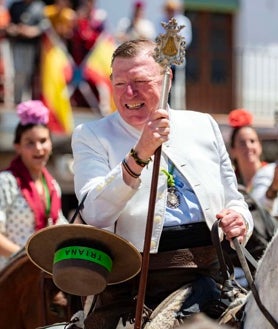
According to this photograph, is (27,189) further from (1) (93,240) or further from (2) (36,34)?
(2) (36,34)

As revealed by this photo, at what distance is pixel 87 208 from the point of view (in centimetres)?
404

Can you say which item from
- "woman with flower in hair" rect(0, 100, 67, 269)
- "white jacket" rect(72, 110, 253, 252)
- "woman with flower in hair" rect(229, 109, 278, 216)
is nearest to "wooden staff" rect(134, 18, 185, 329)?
"white jacket" rect(72, 110, 253, 252)

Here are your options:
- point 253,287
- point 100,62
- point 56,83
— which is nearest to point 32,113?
point 253,287

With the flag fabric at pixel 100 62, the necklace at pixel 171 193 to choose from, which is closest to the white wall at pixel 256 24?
the flag fabric at pixel 100 62

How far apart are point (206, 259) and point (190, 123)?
1.80ft

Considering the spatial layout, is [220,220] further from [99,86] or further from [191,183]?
[99,86]

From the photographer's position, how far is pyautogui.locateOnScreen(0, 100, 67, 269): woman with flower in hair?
653 centimetres

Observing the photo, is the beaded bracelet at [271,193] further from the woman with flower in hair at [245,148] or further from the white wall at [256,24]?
the white wall at [256,24]

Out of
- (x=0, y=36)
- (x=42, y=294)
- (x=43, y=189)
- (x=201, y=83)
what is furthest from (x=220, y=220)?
(x=201, y=83)

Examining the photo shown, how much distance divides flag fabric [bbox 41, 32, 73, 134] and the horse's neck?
9278 mm

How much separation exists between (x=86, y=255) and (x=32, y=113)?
290 centimetres

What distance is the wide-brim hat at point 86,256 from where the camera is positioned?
3883mm

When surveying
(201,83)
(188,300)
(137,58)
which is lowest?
(201,83)

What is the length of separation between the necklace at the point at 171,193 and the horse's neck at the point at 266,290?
57 cm
